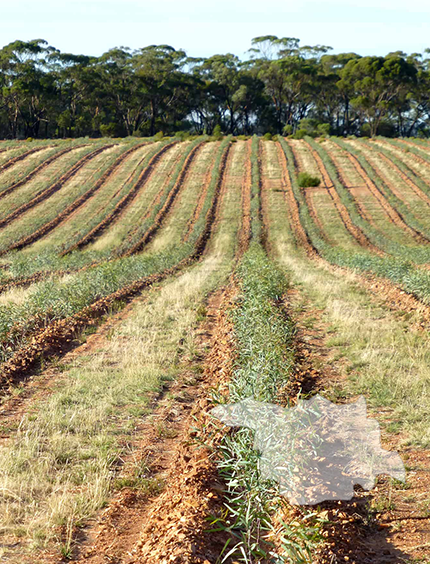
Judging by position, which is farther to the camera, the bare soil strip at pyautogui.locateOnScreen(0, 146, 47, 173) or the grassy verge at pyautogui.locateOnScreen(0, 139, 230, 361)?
the bare soil strip at pyautogui.locateOnScreen(0, 146, 47, 173)

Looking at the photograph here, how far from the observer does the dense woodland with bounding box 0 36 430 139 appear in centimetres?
6075

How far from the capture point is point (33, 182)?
3809 centimetres

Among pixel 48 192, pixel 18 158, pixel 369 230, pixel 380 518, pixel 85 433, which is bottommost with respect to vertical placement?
pixel 369 230

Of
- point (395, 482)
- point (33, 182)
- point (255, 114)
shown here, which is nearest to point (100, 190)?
point (33, 182)

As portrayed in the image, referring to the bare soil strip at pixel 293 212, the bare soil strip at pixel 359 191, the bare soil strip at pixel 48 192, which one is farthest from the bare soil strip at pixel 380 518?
the bare soil strip at pixel 359 191

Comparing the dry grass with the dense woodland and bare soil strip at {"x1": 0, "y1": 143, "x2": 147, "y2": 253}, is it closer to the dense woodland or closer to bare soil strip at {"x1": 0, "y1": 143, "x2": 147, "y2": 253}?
bare soil strip at {"x1": 0, "y1": 143, "x2": 147, "y2": 253}

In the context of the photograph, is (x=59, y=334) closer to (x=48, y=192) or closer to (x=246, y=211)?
(x=246, y=211)

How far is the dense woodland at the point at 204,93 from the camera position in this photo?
60750 mm

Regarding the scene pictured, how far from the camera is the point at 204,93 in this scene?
68875mm

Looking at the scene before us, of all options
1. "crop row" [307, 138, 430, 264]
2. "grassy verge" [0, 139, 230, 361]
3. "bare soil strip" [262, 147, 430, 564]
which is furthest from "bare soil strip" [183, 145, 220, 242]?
"bare soil strip" [262, 147, 430, 564]

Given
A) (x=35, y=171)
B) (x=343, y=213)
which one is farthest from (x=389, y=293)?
(x=35, y=171)

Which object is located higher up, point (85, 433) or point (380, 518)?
point (380, 518)

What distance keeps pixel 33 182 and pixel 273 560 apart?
38194 mm

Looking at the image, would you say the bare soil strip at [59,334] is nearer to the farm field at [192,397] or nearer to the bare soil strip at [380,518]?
the farm field at [192,397]
